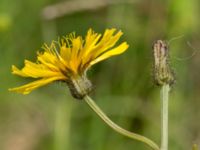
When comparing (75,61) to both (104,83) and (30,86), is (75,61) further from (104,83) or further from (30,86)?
(104,83)

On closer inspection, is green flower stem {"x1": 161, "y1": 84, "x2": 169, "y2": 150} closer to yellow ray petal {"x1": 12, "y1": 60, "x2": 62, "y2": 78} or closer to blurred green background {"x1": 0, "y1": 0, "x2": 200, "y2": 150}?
yellow ray petal {"x1": 12, "y1": 60, "x2": 62, "y2": 78}

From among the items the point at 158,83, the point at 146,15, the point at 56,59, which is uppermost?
the point at 146,15

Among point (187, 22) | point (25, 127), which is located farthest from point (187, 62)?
point (25, 127)

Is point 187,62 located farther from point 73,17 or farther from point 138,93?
point 73,17

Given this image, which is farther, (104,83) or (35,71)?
(104,83)

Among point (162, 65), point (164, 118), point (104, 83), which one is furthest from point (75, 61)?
point (104, 83)

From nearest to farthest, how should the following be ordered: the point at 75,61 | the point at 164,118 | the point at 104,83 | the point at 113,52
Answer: the point at 164,118 → the point at 113,52 → the point at 75,61 → the point at 104,83

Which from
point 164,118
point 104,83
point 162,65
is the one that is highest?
point 104,83
